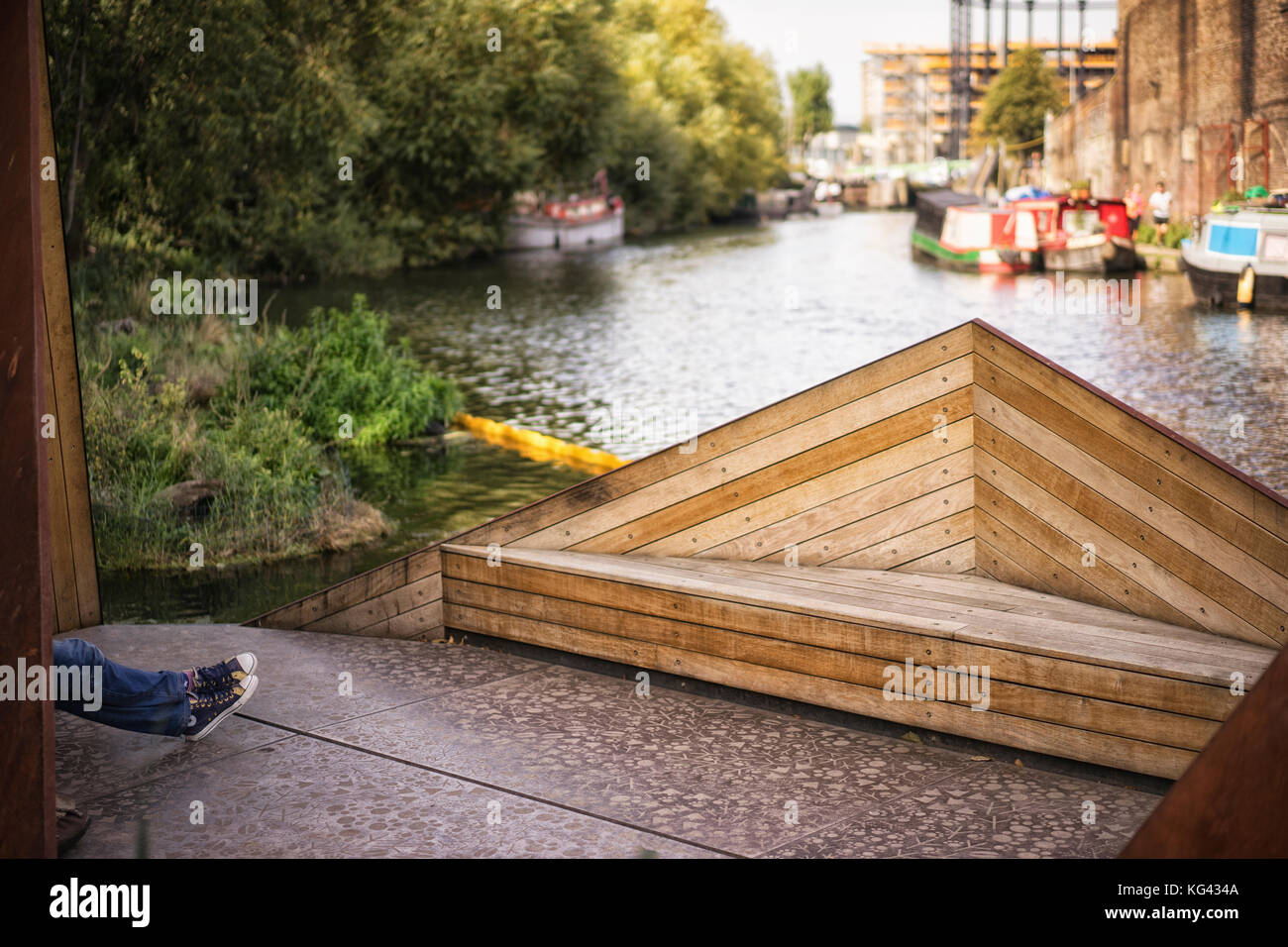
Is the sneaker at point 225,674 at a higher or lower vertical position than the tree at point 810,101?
lower

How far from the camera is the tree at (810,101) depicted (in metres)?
177

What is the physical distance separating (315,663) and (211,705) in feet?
3.25

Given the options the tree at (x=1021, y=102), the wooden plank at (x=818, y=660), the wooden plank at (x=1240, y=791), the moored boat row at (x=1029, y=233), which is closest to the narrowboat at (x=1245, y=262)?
the moored boat row at (x=1029, y=233)

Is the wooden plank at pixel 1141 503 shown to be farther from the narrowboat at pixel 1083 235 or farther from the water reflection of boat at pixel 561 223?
the water reflection of boat at pixel 561 223

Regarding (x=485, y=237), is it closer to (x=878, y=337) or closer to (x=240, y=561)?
(x=878, y=337)

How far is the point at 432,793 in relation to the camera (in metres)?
4.51

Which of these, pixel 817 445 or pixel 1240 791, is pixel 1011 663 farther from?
pixel 1240 791

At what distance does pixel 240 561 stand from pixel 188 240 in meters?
→ 16.2

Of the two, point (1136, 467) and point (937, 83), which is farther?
point (937, 83)

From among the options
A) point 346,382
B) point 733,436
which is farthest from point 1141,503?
point 346,382

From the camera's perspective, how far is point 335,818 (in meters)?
4.29

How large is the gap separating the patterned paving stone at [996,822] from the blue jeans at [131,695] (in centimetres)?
218

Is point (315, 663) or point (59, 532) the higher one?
point (59, 532)
